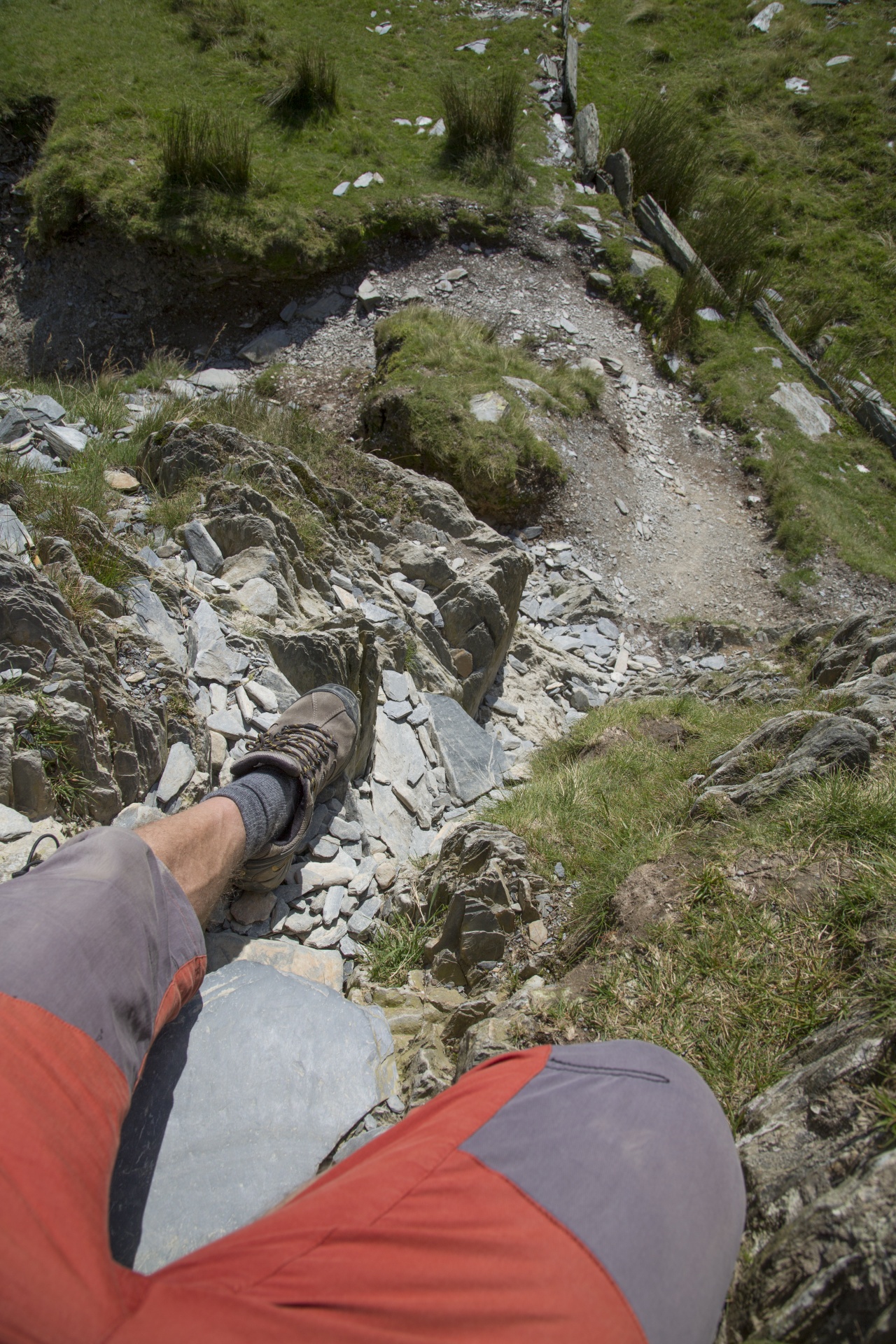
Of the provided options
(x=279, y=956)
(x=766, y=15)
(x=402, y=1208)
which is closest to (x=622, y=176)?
(x=766, y=15)

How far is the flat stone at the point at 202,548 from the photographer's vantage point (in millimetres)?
3994

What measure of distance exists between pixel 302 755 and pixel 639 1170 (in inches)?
80.4

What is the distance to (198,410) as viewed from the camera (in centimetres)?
541

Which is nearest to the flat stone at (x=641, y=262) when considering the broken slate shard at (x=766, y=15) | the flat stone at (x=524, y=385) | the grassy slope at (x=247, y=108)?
the grassy slope at (x=247, y=108)

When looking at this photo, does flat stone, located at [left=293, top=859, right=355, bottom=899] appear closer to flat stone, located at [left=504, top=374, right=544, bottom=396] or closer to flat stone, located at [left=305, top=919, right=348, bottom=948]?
flat stone, located at [left=305, top=919, right=348, bottom=948]

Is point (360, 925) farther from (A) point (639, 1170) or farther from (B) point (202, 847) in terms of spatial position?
(A) point (639, 1170)

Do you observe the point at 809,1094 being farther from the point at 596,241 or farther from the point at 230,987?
the point at 596,241

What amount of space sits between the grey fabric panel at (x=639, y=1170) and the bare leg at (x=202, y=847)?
133cm

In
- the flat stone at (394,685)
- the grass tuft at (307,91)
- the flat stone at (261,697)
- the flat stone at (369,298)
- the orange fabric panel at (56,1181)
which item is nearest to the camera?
the orange fabric panel at (56,1181)

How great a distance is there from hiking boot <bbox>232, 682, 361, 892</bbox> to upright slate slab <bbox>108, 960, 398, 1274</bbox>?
1.37 feet

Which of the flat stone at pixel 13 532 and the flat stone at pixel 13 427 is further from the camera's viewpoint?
the flat stone at pixel 13 427

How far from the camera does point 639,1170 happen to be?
1271mm

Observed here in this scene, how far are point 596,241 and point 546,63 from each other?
579 cm

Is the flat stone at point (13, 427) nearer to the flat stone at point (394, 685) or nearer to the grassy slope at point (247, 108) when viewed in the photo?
the flat stone at point (394, 685)
